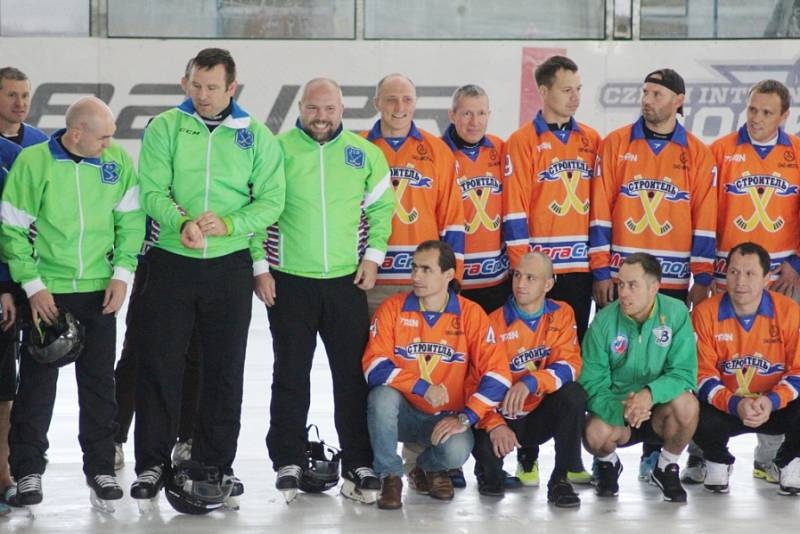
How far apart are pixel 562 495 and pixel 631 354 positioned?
625 millimetres

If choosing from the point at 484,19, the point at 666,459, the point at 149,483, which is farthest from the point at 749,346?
the point at 484,19

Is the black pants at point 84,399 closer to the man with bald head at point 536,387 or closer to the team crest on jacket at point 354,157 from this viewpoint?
the team crest on jacket at point 354,157

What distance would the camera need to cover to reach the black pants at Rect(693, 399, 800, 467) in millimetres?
4441

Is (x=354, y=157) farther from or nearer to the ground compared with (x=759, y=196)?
farther from the ground

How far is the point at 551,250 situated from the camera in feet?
15.6

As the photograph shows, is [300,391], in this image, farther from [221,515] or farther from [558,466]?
[558,466]

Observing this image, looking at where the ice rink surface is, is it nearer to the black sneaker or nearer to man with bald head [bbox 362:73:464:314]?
the black sneaker

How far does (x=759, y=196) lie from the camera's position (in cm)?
477

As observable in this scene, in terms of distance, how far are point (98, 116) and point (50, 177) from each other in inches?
10.4

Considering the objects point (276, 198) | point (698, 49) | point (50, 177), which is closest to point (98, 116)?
point (50, 177)

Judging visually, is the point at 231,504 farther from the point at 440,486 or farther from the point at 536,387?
the point at 536,387

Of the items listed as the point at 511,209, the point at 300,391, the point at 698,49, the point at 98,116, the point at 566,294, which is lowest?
the point at 300,391

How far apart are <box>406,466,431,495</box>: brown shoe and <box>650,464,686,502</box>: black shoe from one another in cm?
87

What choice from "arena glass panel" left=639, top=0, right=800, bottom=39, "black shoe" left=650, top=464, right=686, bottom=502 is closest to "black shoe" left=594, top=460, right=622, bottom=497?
"black shoe" left=650, top=464, right=686, bottom=502
